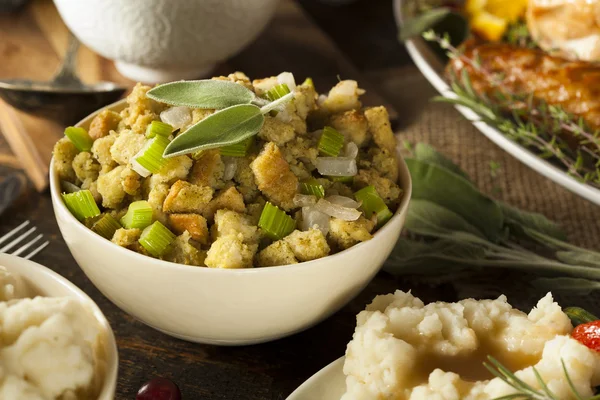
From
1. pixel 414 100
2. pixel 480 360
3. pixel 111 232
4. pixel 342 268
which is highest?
pixel 111 232

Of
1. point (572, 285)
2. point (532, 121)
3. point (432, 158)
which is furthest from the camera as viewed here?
point (532, 121)

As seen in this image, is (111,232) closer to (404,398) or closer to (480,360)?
(404,398)

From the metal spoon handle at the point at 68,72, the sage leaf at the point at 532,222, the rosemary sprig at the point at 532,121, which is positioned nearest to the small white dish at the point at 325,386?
the sage leaf at the point at 532,222

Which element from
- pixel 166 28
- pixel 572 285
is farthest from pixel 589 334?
pixel 166 28

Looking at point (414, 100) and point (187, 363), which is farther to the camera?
point (414, 100)

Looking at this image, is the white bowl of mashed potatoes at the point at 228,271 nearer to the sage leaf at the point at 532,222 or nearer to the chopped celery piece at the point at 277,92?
the chopped celery piece at the point at 277,92

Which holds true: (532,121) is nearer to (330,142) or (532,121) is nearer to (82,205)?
(330,142)

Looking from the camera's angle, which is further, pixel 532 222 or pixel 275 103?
pixel 532 222

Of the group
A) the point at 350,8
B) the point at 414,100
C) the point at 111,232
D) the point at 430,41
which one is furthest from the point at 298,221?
the point at 350,8
